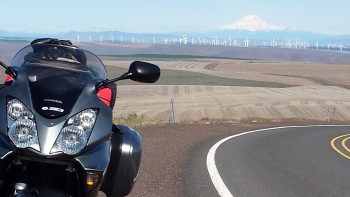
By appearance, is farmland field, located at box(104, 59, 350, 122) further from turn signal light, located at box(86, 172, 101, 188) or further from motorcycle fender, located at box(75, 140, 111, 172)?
turn signal light, located at box(86, 172, 101, 188)

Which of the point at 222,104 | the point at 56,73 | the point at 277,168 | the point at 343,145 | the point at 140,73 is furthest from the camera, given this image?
the point at 222,104

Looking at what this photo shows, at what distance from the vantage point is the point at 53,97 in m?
3.50

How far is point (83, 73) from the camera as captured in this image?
4109mm

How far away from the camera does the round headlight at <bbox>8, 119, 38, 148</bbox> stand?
3.28 metres

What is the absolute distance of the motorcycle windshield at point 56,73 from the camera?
3459 millimetres

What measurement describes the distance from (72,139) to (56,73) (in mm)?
716

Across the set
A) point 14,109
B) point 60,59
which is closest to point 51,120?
point 14,109

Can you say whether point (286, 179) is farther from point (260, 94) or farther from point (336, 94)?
point (336, 94)

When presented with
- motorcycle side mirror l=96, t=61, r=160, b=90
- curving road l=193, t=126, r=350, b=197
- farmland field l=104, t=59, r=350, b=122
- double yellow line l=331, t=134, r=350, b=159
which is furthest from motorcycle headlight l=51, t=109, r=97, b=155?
farmland field l=104, t=59, r=350, b=122

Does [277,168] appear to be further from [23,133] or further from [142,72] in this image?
[23,133]

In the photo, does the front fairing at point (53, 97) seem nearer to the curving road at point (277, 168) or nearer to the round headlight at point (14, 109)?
the round headlight at point (14, 109)

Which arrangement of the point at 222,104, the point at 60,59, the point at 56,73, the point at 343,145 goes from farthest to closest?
1. the point at 222,104
2. the point at 343,145
3. the point at 60,59
4. the point at 56,73

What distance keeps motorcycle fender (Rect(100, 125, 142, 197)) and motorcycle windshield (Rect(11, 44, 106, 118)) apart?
55 centimetres

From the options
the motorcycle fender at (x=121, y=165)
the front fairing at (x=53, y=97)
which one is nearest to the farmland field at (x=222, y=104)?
the motorcycle fender at (x=121, y=165)
